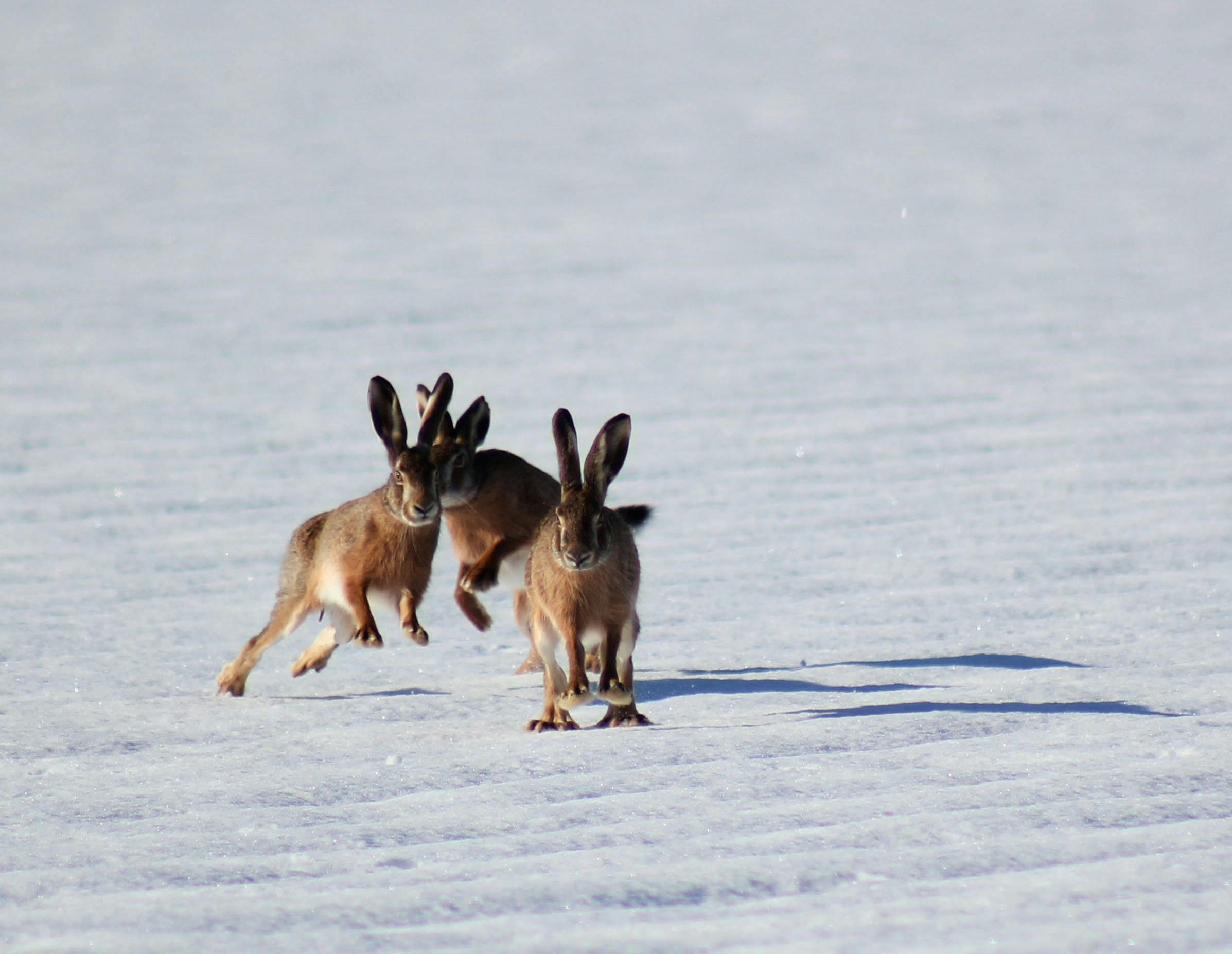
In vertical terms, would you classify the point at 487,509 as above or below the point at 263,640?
above

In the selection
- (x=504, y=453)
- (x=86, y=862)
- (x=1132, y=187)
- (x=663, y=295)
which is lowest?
(x=86, y=862)

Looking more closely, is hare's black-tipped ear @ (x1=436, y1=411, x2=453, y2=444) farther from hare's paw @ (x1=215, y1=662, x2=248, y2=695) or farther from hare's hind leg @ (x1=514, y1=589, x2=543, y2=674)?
hare's paw @ (x1=215, y1=662, x2=248, y2=695)

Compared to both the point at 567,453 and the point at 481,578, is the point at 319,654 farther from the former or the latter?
the point at 567,453

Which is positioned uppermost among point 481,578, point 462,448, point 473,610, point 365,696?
point 462,448

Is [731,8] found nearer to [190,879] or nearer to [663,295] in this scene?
[663,295]

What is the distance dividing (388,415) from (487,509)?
29.0 inches

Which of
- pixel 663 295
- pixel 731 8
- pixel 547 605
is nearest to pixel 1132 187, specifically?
pixel 663 295

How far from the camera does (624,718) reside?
17.0ft

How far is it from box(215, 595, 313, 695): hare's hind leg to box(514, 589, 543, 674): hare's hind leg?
0.76 metres

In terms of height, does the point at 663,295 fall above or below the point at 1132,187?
below

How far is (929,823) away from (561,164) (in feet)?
44.1

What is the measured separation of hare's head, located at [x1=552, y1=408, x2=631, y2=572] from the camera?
5000 mm

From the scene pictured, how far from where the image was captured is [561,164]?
1678cm

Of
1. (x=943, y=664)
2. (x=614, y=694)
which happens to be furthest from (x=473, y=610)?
(x=943, y=664)
